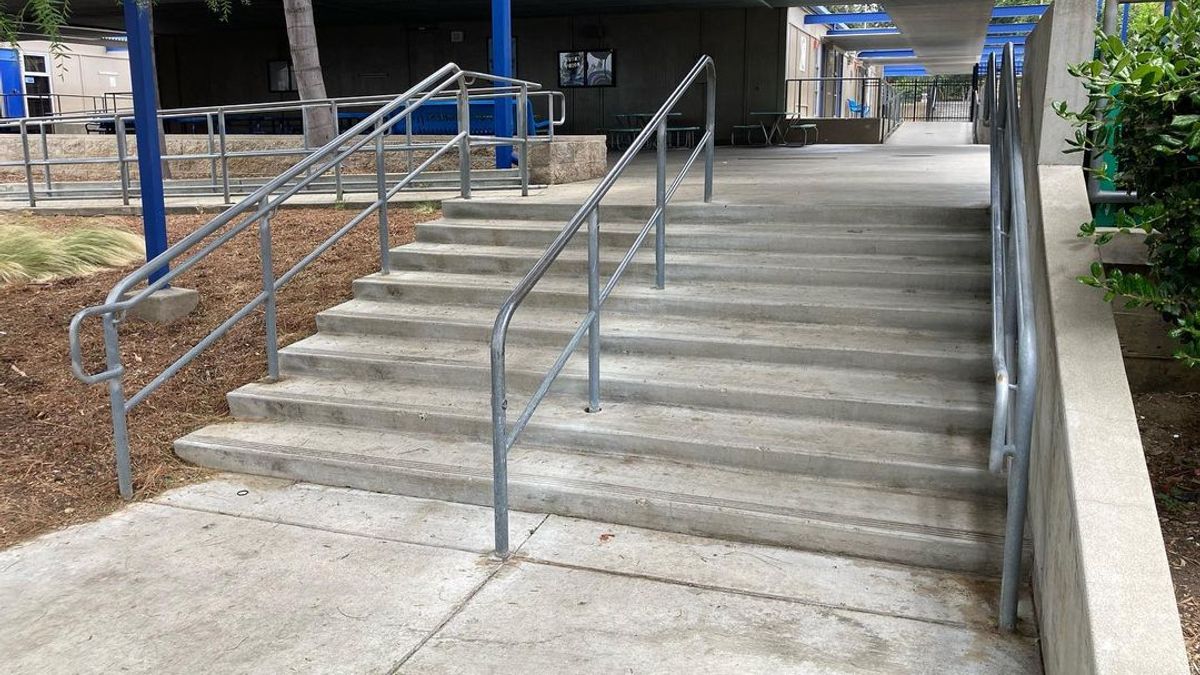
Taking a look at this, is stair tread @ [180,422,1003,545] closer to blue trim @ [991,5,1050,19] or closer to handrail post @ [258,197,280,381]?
handrail post @ [258,197,280,381]

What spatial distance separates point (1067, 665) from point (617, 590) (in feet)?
4.92

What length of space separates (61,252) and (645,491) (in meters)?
5.96

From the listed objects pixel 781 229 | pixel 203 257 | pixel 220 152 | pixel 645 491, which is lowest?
pixel 645 491

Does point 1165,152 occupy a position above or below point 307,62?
below

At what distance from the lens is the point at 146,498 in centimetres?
437

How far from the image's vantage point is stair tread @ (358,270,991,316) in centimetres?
506

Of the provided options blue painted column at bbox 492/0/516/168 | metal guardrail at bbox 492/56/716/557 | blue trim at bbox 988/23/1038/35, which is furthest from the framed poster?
metal guardrail at bbox 492/56/716/557

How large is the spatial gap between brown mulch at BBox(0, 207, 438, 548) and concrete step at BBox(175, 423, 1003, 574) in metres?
0.38

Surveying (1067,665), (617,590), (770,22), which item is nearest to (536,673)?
(617,590)

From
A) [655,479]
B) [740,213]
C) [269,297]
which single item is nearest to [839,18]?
[740,213]

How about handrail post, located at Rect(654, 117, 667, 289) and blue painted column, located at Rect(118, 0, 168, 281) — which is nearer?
handrail post, located at Rect(654, 117, 667, 289)

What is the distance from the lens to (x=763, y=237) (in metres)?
5.90

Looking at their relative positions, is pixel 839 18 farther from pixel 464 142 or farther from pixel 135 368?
pixel 135 368

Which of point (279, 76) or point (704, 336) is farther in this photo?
point (279, 76)
